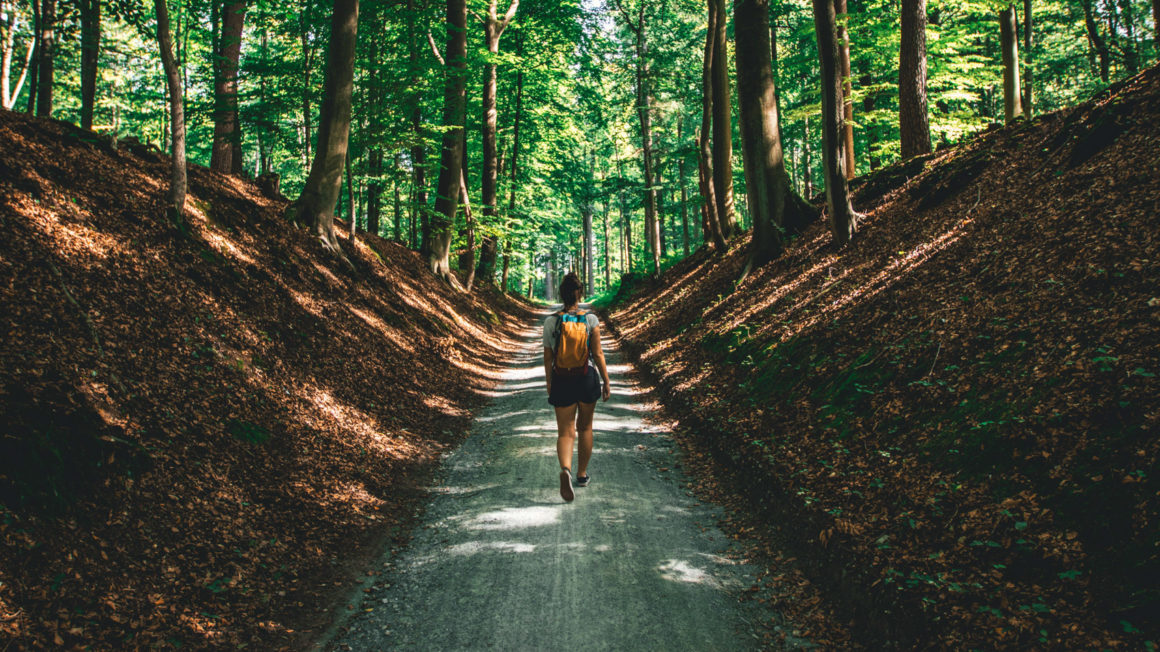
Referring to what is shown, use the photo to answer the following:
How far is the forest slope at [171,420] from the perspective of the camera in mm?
3588

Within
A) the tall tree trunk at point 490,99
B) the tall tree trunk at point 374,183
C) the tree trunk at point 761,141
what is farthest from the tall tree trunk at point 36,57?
the tree trunk at point 761,141

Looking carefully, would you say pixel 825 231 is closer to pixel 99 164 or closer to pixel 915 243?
pixel 915 243

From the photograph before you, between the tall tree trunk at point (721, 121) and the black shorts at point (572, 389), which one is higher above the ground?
the tall tree trunk at point (721, 121)

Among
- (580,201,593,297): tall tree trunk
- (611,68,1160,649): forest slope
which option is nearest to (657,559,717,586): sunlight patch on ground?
(611,68,1160,649): forest slope

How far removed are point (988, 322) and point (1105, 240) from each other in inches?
48.3

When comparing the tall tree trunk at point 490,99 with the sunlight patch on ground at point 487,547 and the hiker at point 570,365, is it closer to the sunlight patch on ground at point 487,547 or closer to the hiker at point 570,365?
the hiker at point 570,365

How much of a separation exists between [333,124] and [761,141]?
28.8ft

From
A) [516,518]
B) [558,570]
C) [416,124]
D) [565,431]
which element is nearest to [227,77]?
[416,124]

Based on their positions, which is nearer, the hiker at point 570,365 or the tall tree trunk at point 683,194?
the hiker at point 570,365

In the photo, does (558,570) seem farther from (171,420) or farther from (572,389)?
(171,420)

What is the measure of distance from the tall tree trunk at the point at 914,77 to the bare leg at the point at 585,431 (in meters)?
10.3

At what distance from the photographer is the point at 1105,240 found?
17.8ft

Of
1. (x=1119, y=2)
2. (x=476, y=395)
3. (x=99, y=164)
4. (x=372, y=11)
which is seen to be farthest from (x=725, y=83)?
(x=1119, y=2)

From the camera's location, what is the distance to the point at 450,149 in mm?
17703
